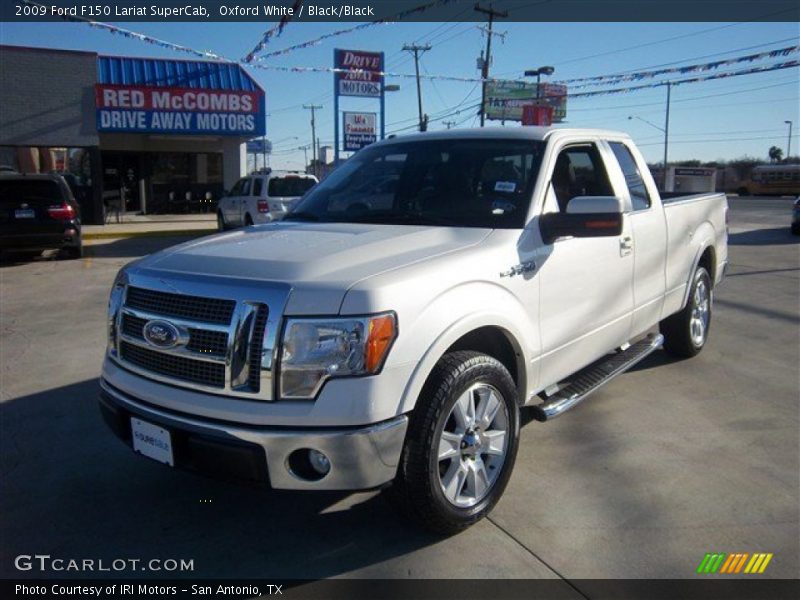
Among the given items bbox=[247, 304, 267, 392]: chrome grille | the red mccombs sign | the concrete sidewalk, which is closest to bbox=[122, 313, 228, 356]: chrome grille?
bbox=[247, 304, 267, 392]: chrome grille

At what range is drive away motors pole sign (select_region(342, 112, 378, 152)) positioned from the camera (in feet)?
92.1

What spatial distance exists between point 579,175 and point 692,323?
7.72 feet

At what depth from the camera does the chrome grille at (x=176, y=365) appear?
2.94 meters

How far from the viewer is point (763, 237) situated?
1875 centimetres

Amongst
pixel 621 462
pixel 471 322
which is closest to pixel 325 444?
pixel 471 322

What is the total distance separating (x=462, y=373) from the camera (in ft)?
10.2

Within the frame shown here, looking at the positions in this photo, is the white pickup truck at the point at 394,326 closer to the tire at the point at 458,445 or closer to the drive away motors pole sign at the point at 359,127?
the tire at the point at 458,445

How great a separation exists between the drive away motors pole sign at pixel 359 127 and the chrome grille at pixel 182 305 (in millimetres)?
25392

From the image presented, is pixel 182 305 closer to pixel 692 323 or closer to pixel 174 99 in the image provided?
pixel 692 323

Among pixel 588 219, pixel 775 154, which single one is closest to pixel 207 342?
pixel 588 219

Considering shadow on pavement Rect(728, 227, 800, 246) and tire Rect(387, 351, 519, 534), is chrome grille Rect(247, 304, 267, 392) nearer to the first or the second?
tire Rect(387, 351, 519, 534)

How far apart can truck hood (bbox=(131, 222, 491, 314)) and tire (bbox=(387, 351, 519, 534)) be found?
57 cm

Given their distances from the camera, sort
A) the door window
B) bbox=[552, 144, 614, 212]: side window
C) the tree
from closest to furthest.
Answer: bbox=[552, 144, 614, 212]: side window < the door window < the tree

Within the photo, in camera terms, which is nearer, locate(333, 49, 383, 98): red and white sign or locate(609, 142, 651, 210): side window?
locate(609, 142, 651, 210): side window
